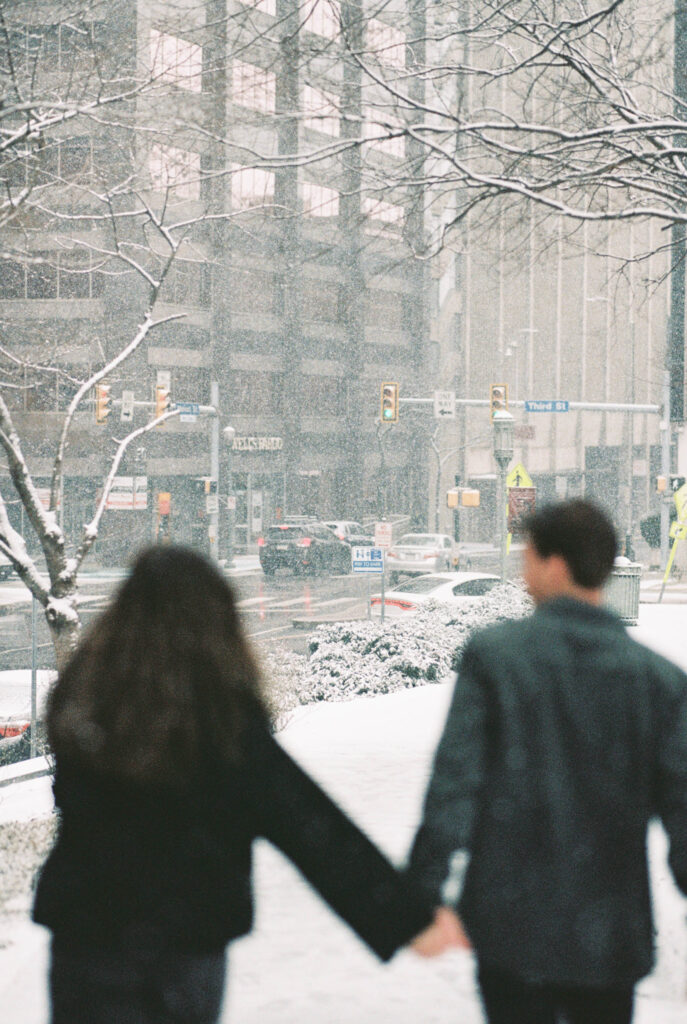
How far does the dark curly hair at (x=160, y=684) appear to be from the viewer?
2.20 metres

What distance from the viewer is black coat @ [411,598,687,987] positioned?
8.47 feet

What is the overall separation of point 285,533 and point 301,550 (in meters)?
0.84

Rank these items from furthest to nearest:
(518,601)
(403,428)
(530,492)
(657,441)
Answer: (657,441) → (403,428) → (530,492) → (518,601)

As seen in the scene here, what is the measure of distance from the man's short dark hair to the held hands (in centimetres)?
79

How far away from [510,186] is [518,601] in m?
13.7

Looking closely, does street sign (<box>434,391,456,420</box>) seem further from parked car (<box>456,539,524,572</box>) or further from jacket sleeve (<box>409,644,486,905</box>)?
jacket sleeve (<box>409,644,486,905</box>)

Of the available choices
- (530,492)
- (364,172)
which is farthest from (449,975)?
(530,492)

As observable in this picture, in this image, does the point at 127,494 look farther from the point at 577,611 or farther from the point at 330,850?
the point at 330,850

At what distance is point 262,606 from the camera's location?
105 feet

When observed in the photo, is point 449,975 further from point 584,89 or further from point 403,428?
point 403,428

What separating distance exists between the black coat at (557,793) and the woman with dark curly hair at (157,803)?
50cm

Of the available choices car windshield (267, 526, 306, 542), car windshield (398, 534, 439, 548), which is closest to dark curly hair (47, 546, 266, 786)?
car windshield (398, 534, 439, 548)

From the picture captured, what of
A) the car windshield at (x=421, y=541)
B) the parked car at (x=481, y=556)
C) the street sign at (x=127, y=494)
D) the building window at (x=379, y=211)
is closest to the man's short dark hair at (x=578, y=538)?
the building window at (x=379, y=211)

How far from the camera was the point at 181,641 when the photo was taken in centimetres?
226
